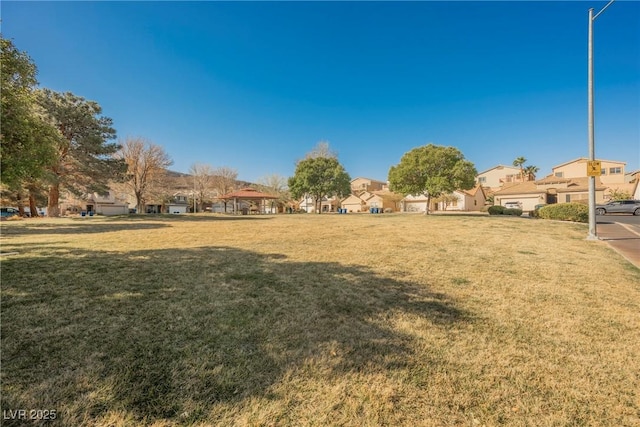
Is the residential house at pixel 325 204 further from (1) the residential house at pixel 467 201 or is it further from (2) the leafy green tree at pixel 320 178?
(1) the residential house at pixel 467 201

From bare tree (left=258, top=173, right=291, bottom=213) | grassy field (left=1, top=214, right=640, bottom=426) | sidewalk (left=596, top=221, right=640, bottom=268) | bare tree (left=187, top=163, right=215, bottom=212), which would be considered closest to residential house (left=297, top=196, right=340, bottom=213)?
bare tree (left=258, top=173, right=291, bottom=213)

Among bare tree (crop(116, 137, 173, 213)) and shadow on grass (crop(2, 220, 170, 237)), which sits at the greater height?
bare tree (crop(116, 137, 173, 213))

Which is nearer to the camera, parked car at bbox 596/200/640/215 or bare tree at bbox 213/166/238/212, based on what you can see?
parked car at bbox 596/200/640/215

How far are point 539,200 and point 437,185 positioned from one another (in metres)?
23.2

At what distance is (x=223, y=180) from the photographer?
2087 inches

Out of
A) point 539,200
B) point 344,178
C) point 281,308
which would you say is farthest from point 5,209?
point 539,200

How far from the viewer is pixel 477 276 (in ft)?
17.6

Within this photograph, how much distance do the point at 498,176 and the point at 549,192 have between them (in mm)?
28427

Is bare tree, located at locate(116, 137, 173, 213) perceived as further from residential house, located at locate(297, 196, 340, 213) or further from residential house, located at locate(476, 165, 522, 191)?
residential house, located at locate(476, 165, 522, 191)

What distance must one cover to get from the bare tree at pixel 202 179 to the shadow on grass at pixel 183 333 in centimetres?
4984

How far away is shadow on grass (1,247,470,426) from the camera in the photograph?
6.61 feet

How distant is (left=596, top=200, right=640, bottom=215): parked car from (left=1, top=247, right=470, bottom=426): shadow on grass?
3095cm

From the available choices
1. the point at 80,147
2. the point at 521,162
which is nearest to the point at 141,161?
the point at 80,147

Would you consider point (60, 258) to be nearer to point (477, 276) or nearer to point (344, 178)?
point (477, 276)
